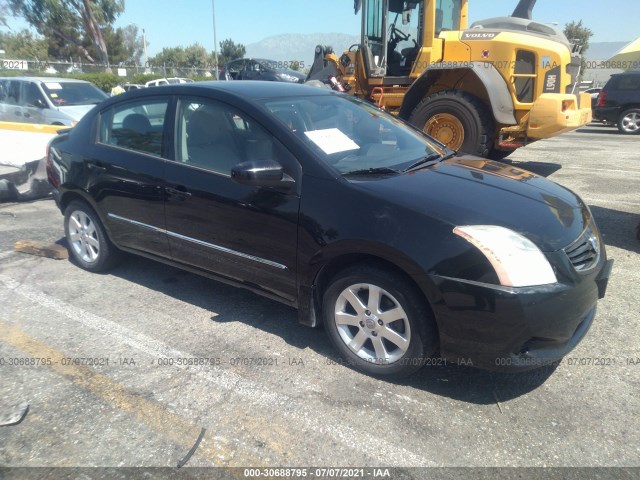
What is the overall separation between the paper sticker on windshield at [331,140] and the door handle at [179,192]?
95 cm

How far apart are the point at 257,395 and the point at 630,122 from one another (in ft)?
55.4

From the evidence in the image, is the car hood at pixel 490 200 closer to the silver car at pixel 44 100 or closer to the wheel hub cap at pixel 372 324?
Result: the wheel hub cap at pixel 372 324

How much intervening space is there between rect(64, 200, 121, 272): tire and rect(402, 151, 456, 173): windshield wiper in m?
2.65

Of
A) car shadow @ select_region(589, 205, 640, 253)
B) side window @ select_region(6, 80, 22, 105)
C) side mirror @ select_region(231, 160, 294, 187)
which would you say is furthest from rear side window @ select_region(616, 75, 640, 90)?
side window @ select_region(6, 80, 22, 105)

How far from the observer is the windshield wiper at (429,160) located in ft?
10.9

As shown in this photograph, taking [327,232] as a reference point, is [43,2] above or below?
above

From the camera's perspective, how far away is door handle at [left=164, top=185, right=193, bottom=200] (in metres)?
3.52

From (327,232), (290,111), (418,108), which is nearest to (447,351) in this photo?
(327,232)

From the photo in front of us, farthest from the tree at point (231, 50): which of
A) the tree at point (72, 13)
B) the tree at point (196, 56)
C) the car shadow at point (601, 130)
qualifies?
the car shadow at point (601, 130)

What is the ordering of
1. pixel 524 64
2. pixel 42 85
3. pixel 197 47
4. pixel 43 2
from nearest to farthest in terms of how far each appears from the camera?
pixel 524 64, pixel 42 85, pixel 43 2, pixel 197 47

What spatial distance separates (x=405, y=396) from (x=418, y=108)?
615cm

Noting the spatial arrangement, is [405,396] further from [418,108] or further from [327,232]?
[418,108]

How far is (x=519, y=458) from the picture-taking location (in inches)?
91.2

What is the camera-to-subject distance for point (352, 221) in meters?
2.80
